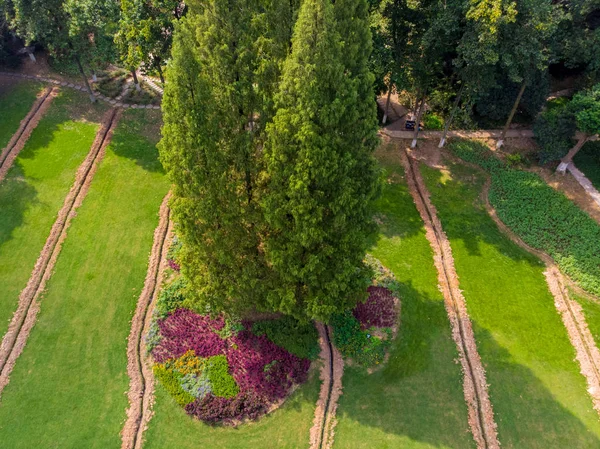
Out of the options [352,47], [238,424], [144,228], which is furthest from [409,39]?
[238,424]

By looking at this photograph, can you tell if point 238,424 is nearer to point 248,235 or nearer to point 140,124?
point 248,235

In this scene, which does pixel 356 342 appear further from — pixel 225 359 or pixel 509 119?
pixel 509 119

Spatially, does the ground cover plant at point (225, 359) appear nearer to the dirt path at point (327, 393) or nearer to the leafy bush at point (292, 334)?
the leafy bush at point (292, 334)

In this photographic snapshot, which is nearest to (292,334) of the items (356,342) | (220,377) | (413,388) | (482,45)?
(356,342)

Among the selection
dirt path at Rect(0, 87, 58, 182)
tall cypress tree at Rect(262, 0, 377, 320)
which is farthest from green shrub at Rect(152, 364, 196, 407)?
dirt path at Rect(0, 87, 58, 182)

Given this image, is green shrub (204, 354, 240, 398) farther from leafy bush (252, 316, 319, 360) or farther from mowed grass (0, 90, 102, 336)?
mowed grass (0, 90, 102, 336)
